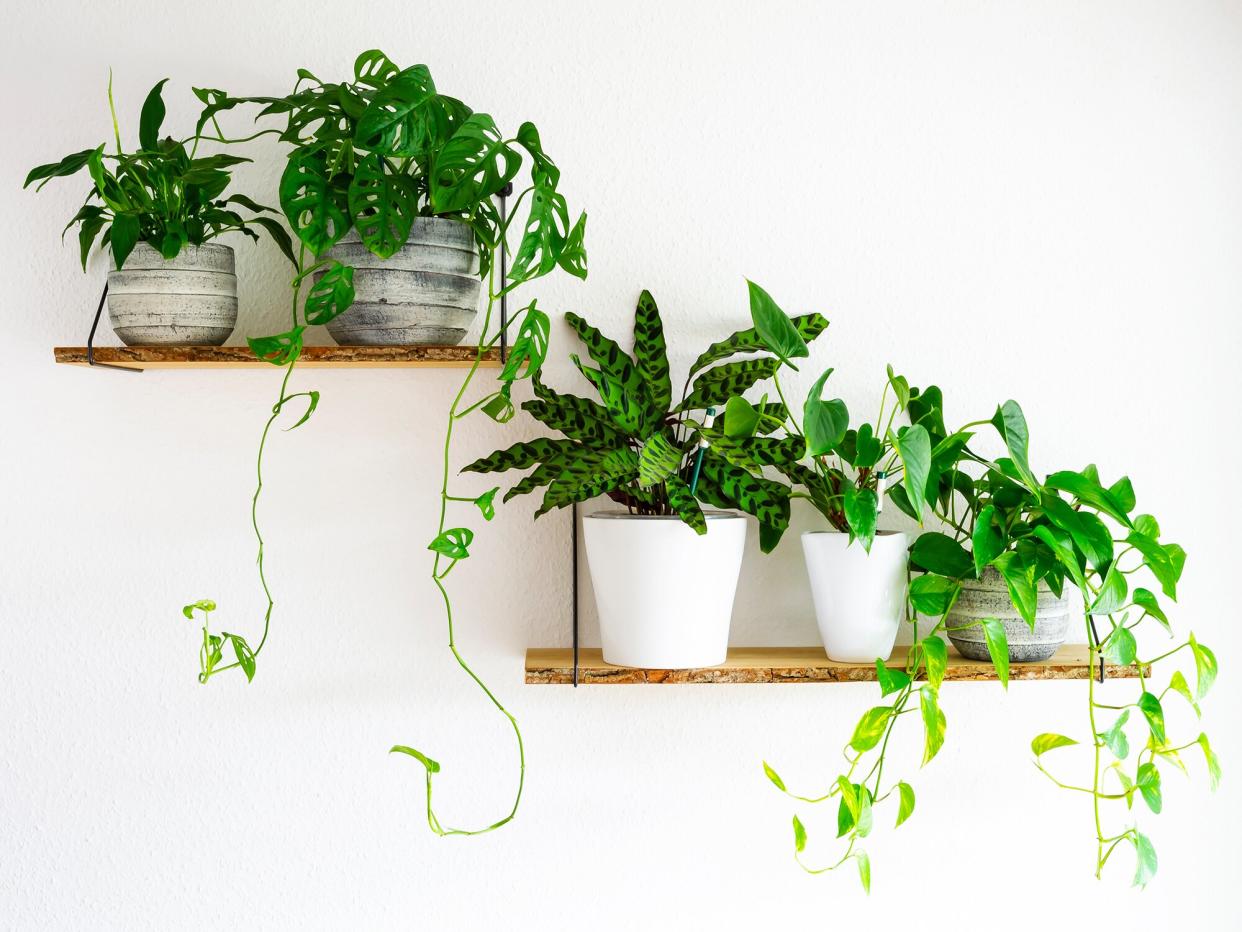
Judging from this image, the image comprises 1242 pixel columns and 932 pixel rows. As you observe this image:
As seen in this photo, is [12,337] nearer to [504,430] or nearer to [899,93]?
[504,430]

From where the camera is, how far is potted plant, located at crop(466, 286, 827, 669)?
3.41 ft

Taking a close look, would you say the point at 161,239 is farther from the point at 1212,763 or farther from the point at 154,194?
the point at 1212,763

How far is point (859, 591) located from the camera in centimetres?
109

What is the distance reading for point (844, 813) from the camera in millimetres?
1036

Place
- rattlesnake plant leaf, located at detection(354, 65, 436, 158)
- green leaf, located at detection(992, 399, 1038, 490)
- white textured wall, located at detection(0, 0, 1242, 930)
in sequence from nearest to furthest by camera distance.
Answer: rattlesnake plant leaf, located at detection(354, 65, 436, 158), green leaf, located at detection(992, 399, 1038, 490), white textured wall, located at detection(0, 0, 1242, 930)

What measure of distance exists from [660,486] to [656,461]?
2.9 inches

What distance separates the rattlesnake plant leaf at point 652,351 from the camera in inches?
45.0

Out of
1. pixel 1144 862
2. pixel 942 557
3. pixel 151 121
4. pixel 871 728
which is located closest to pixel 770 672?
pixel 871 728

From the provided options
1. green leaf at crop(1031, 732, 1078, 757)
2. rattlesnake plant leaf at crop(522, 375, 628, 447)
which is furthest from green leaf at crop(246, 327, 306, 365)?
green leaf at crop(1031, 732, 1078, 757)

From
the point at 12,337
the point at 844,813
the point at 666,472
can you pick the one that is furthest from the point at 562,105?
the point at 844,813

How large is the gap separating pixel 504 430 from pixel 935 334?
53 cm

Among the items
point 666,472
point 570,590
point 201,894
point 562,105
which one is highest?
point 562,105

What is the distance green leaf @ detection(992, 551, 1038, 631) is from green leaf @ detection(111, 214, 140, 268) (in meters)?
0.90

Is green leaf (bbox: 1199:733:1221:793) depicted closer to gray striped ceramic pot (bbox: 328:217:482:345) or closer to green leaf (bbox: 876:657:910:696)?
green leaf (bbox: 876:657:910:696)
